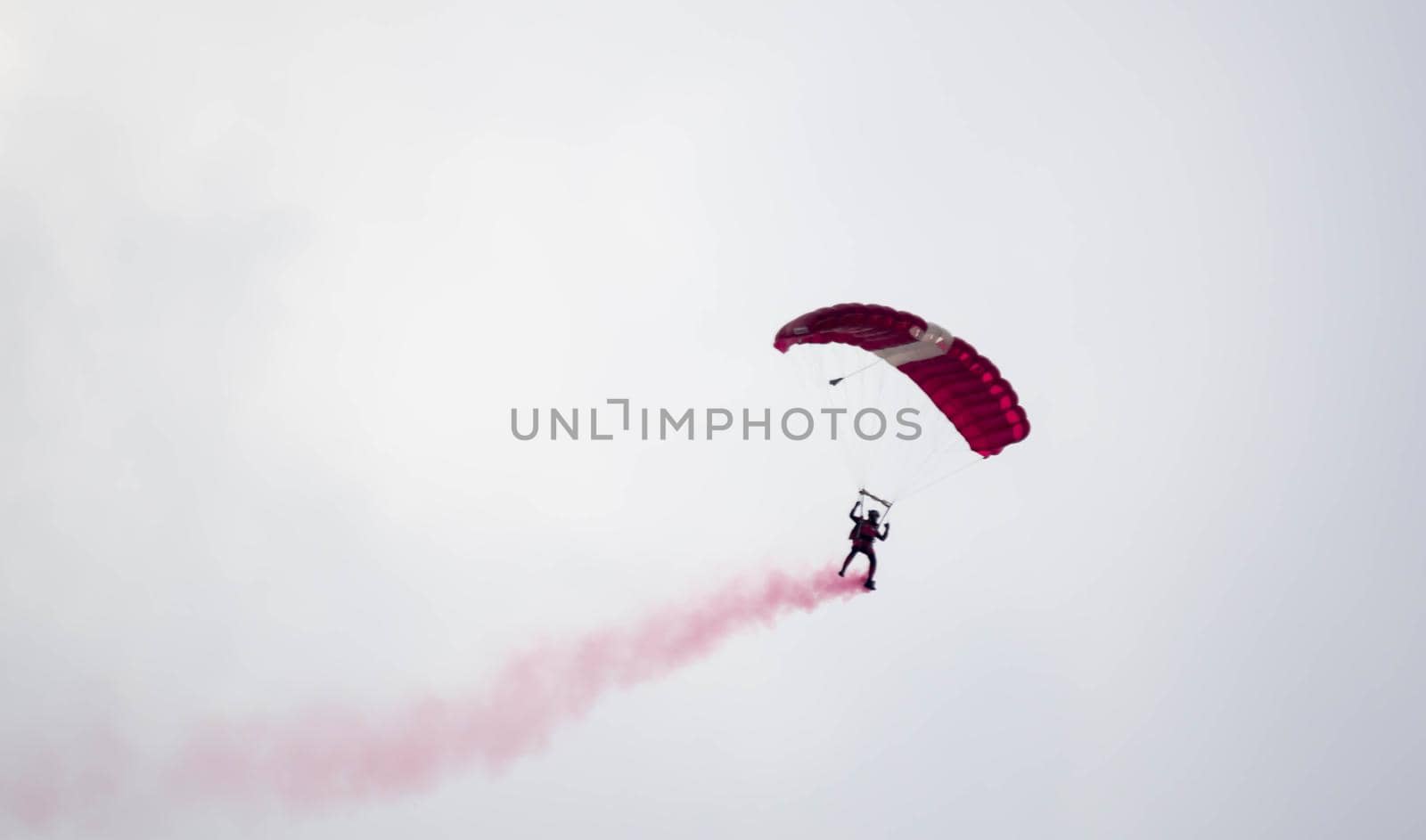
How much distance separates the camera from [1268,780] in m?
81.2

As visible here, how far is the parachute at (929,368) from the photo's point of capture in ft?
65.1

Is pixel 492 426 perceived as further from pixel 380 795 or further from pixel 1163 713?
pixel 380 795

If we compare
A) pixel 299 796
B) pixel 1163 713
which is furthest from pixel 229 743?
pixel 1163 713

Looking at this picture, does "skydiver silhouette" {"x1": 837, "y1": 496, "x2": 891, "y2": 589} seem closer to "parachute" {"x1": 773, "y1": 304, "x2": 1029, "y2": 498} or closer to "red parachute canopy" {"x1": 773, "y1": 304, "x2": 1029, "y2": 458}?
"parachute" {"x1": 773, "y1": 304, "x2": 1029, "y2": 498}

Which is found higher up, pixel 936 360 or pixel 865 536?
pixel 936 360

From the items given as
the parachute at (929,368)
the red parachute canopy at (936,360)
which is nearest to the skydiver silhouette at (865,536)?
the parachute at (929,368)

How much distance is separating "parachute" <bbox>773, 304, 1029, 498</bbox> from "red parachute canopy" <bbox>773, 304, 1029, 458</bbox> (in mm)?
13

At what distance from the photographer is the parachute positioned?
19828 mm

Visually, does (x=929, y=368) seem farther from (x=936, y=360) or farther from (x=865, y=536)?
(x=865, y=536)

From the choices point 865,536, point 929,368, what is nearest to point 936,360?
point 929,368

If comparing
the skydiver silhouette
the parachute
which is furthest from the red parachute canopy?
the skydiver silhouette

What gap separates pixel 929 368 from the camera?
71.6 ft

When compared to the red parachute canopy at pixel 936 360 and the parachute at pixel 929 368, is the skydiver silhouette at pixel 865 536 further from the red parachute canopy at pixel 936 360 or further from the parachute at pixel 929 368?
the red parachute canopy at pixel 936 360

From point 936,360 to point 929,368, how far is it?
35 centimetres
